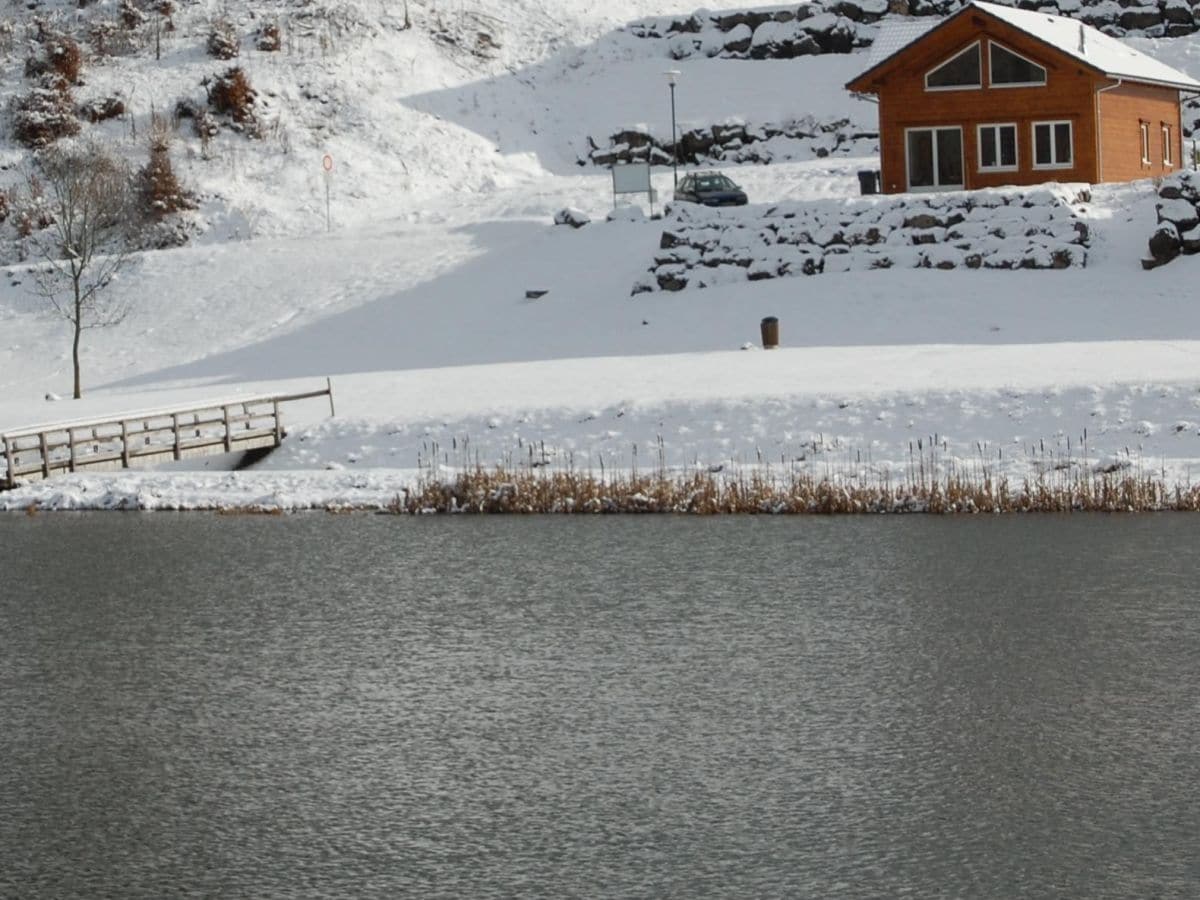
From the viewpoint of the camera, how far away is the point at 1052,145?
52.2m

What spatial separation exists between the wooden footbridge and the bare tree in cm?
1170

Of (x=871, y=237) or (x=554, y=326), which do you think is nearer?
(x=871, y=237)

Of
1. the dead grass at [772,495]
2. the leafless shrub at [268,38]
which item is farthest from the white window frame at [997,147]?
the leafless shrub at [268,38]

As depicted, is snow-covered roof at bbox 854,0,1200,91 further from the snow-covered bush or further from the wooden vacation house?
the snow-covered bush

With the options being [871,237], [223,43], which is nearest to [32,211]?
[223,43]

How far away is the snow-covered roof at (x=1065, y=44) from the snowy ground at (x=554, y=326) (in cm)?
491

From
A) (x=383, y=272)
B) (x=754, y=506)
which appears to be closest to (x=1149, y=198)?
(x=383, y=272)

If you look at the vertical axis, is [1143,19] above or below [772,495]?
above

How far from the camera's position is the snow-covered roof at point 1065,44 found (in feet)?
170

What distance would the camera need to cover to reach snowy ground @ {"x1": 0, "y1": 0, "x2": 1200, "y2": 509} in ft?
102

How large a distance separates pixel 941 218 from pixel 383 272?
56.0 feet

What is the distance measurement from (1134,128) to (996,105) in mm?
5118

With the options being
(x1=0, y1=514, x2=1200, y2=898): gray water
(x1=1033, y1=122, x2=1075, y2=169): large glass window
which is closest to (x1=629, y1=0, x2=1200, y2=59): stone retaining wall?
(x1=1033, y1=122, x2=1075, y2=169): large glass window

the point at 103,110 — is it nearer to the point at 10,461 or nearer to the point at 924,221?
the point at 924,221
